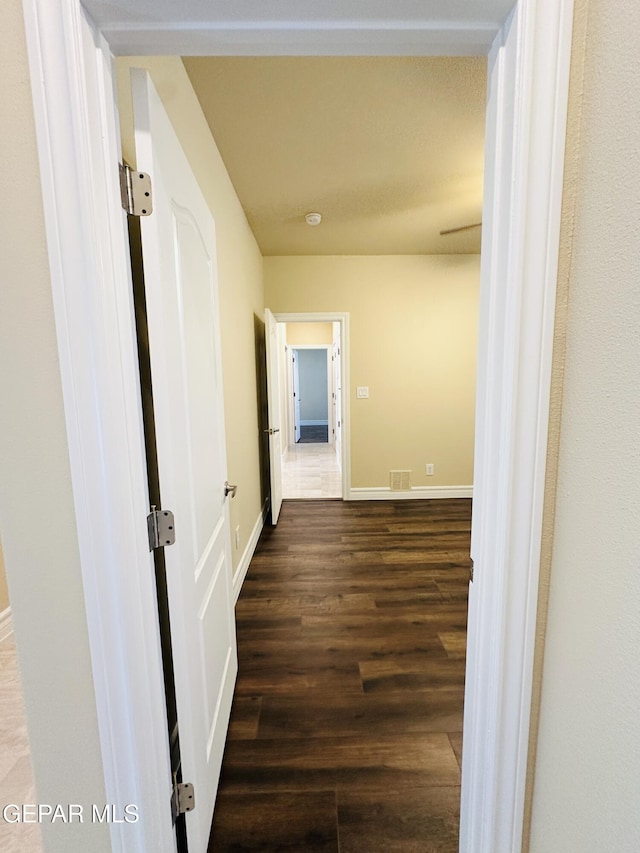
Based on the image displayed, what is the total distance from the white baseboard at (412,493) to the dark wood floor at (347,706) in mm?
1220

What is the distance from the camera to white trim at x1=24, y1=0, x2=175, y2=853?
0.60 meters

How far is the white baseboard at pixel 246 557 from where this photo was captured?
228 centimetres

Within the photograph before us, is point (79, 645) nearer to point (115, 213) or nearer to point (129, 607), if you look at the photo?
point (129, 607)

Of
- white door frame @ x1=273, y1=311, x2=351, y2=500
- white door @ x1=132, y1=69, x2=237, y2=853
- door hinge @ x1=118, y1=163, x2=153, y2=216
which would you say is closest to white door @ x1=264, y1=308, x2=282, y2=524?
white door frame @ x1=273, y1=311, x2=351, y2=500

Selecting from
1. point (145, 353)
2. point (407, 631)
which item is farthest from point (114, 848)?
point (407, 631)

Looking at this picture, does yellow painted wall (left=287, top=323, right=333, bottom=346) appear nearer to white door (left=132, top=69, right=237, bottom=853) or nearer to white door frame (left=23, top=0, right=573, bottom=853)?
white door (left=132, top=69, right=237, bottom=853)

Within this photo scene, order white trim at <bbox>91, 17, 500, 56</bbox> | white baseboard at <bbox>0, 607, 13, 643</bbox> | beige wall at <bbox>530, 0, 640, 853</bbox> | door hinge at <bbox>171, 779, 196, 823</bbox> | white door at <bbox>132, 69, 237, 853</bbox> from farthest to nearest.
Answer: white baseboard at <bbox>0, 607, 13, 643</bbox>
door hinge at <bbox>171, 779, 196, 823</bbox>
white door at <bbox>132, 69, 237, 853</bbox>
white trim at <bbox>91, 17, 500, 56</bbox>
beige wall at <bbox>530, 0, 640, 853</bbox>

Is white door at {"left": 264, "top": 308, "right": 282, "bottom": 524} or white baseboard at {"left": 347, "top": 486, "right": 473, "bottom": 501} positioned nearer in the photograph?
white door at {"left": 264, "top": 308, "right": 282, "bottom": 524}

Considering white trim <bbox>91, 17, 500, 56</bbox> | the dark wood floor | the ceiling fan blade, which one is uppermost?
the ceiling fan blade

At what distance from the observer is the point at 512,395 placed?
679 millimetres

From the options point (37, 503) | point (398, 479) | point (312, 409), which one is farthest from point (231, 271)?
point (312, 409)

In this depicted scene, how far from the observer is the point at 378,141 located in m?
1.94

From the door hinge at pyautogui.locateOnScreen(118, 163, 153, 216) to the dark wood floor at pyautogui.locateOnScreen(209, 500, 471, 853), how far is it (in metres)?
1.76

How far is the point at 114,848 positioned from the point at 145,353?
1.13 meters
